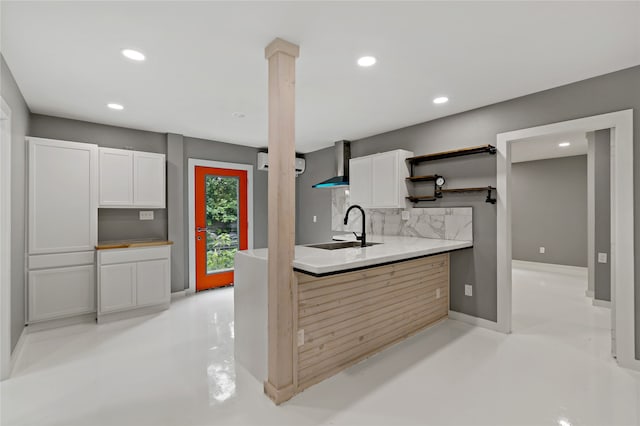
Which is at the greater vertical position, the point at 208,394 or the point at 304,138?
the point at 304,138

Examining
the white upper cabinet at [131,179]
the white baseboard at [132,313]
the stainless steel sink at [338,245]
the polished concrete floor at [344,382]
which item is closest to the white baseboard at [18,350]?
the polished concrete floor at [344,382]

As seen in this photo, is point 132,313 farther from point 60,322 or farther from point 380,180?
point 380,180

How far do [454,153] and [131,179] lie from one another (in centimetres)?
406

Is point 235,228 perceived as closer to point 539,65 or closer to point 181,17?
point 181,17

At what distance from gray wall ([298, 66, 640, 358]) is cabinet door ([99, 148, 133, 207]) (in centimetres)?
361

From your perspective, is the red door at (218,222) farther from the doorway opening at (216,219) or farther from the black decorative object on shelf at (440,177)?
the black decorative object on shelf at (440,177)

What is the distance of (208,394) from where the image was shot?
7.15ft

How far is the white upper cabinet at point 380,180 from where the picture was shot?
3924 mm

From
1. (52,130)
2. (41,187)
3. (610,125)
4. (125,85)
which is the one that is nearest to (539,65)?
(610,125)

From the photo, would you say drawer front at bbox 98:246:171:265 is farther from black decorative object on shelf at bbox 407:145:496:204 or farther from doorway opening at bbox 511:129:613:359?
doorway opening at bbox 511:129:613:359

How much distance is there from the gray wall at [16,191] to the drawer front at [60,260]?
21 centimetres

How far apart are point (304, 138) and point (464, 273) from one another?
304 centimetres

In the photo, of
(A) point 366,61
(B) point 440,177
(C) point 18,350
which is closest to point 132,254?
(C) point 18,350

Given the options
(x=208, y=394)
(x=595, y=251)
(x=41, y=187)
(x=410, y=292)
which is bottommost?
(x=208, y=394)
